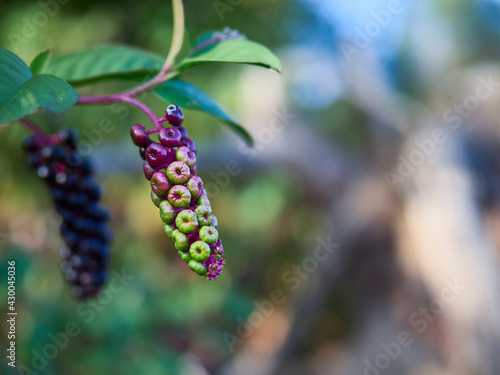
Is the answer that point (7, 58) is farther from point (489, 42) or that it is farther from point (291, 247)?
point (489, 42)

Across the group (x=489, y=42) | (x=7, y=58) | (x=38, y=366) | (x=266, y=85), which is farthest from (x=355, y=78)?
(x=489, y=42)

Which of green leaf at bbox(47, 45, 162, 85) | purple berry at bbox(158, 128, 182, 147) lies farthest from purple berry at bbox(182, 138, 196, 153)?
green leaf at bbox(47, 45, 162, 85)

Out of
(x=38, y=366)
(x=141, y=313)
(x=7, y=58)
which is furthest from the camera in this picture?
(x=141, y=313)

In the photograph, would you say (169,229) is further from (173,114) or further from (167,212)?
(173,114)

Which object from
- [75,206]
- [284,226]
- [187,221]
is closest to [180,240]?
[187,221]

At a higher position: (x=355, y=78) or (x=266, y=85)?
(x=355, y=78)

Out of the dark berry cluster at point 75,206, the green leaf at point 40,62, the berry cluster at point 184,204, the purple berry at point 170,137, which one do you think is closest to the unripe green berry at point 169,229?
the berry cluster at point 184,204
